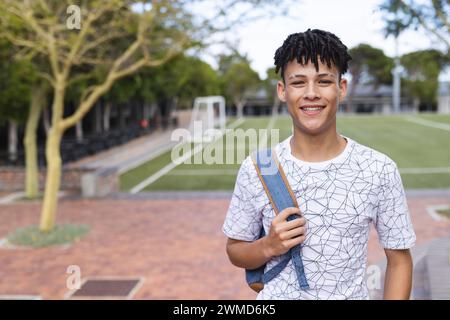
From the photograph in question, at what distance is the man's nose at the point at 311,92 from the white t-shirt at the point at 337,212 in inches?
9.8

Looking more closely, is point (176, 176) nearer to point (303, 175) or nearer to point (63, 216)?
point (63, 216)

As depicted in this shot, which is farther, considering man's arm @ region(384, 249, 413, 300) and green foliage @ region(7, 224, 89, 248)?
green foliage @ region(7, 224, 89, 248)

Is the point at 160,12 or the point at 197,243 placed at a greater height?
the point at 160,12

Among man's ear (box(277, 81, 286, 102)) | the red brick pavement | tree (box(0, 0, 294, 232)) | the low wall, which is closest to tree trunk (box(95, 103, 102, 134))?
the low wall

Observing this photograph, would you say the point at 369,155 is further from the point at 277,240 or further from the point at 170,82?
the point at 170,82

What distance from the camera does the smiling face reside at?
6.01 feet

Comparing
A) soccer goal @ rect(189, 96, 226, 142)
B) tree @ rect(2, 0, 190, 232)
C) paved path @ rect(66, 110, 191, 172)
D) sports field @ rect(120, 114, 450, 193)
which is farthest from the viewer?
paved path @ rect(66, 110, 191, 172)

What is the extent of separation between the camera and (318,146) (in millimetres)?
1903

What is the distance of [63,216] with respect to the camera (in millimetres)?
11367

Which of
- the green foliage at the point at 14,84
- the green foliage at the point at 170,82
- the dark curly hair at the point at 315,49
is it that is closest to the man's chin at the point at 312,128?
the dark curly hair at the point at 315,49

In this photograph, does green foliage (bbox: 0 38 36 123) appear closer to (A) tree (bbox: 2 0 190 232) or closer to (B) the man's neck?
(A) tree (bbox: 2 0 190 232)

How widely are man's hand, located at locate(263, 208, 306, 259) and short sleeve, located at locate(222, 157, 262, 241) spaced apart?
0.18 m
